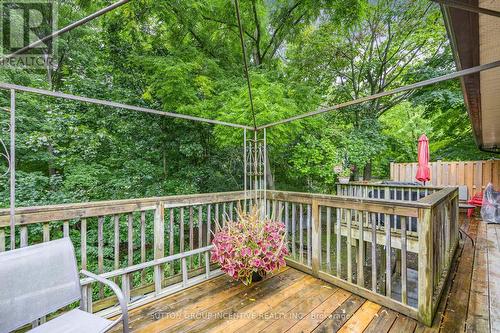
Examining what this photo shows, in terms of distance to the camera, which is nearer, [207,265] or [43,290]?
[43,290]

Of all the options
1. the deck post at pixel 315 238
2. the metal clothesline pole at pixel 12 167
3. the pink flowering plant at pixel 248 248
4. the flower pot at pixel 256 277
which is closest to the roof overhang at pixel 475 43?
the deck post at pixel 315 238

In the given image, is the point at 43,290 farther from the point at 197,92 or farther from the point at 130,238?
the point at 197,92

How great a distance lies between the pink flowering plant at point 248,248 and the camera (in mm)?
2537

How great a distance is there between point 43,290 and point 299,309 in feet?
6.47

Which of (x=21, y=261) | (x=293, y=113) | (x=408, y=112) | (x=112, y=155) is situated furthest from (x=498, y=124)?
(x=408, y=112)

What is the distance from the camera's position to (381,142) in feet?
27.4

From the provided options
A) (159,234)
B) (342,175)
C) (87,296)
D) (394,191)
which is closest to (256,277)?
(159,234)

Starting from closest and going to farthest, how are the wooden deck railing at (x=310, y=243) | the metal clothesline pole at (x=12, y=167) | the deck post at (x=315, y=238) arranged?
the metal clothesline pole at (x=12, y=167), the wooden deck railing at (x=310, y=243), the deck post at (x=315, y=238)

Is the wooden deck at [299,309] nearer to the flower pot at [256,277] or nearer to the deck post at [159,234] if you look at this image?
the flower pot at [256,277]

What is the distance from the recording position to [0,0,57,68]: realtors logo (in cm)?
538

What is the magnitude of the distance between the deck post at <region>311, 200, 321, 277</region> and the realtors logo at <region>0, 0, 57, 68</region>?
257 inches

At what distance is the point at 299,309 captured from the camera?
222 cm

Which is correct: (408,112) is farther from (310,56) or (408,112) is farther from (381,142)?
(310,56)

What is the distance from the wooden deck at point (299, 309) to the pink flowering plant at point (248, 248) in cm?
23
